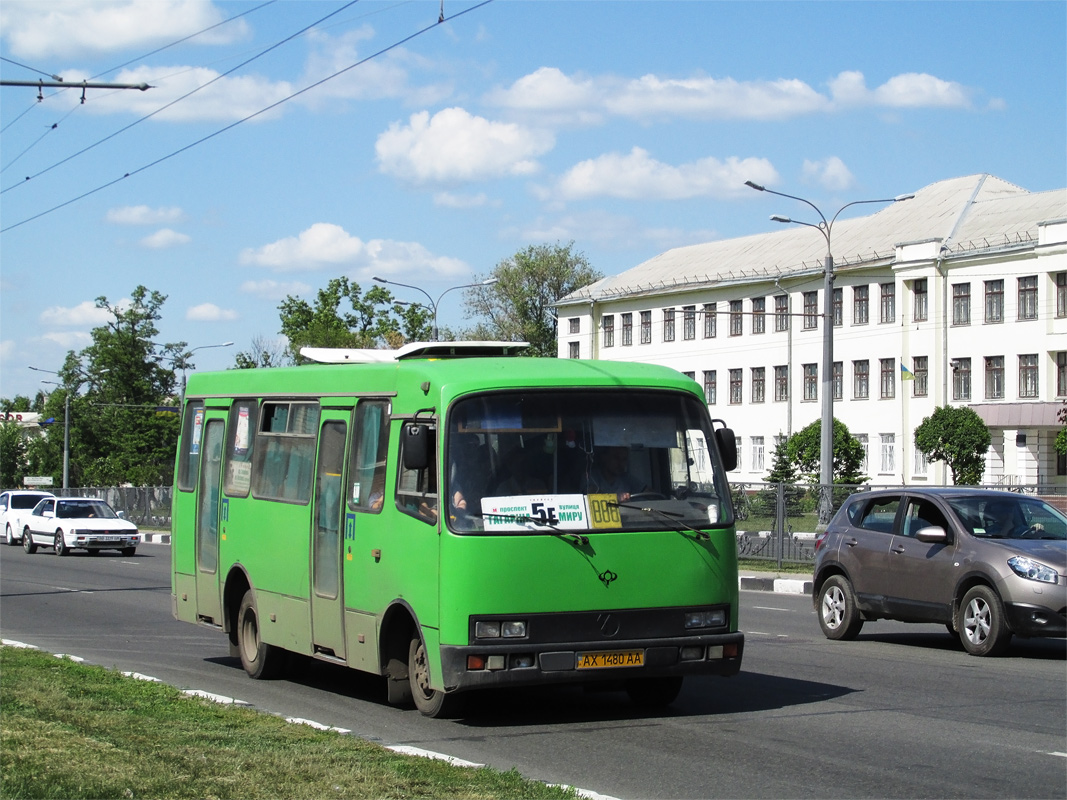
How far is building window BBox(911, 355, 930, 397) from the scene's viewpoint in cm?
6725

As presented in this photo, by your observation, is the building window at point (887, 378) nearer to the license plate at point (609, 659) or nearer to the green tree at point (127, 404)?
the green tree at point (127, 404)

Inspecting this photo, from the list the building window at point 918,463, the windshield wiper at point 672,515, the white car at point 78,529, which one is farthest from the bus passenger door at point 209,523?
the building window at point 918,463

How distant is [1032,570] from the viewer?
1405 centimetres

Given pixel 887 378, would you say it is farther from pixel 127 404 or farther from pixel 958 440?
pixel 127 404

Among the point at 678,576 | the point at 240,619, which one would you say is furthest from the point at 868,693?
the point at 240,619

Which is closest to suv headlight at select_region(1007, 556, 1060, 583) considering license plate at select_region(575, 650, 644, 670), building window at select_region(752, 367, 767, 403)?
license plate at select_region(575, 650, 644, 670)

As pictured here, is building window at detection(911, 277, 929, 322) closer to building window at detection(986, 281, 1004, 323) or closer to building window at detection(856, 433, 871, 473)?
building window at detection(986, 281, 1004, 323)

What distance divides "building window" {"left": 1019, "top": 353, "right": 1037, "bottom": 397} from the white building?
0.05 meters

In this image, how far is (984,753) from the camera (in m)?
8.88

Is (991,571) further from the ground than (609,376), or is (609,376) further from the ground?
(609,376)

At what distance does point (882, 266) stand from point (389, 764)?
211 ft

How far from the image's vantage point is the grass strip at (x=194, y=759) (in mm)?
7066

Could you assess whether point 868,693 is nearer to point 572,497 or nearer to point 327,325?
point 572,497

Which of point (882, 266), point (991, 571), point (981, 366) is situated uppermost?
point (882, 266)
